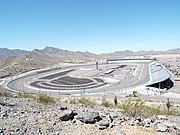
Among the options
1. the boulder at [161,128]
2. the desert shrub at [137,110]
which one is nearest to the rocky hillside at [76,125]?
the boulder at [161,128]

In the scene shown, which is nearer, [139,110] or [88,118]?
[88,118]

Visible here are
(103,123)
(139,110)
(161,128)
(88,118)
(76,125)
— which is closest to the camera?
(161,128)

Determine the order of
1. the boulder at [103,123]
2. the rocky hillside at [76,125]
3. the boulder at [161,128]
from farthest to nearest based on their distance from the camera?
the boulder at [103,123]
the boulder at [161,128]
the rocky hillside at [76,125]

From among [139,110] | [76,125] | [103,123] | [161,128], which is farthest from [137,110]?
[76,125]

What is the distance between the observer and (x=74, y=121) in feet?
58.0

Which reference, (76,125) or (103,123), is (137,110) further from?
(76,125)

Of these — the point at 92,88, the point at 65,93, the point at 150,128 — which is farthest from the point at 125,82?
the point at 150,128

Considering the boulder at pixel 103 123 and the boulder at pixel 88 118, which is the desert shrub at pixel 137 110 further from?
the boulder at pixel 103 123

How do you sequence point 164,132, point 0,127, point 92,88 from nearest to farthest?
point 0,127 → point 164,132 → point 92,88


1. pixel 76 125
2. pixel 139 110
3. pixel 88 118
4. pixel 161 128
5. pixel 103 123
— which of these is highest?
pixel 88 118

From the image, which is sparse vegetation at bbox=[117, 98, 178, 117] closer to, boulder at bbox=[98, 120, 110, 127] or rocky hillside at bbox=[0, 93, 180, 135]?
rocky hillside at bbox=[0, 93, 180, 135]

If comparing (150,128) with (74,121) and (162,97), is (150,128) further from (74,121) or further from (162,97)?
(162,97)

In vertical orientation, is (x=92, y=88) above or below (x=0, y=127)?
below

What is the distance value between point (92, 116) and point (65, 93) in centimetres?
6683
